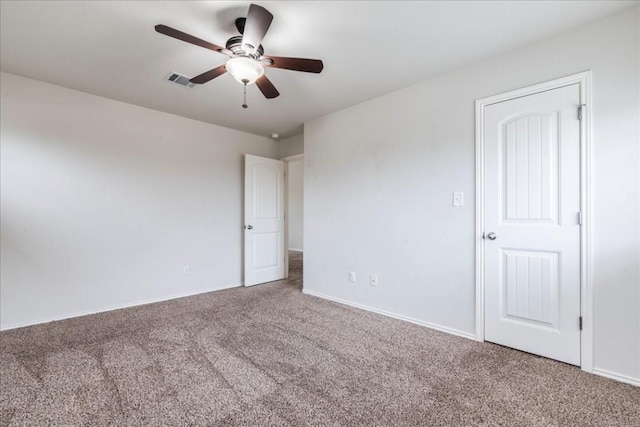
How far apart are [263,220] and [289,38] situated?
112 inches

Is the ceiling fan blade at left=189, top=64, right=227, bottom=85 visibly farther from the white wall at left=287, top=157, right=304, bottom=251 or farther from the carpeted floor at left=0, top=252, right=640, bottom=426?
the white wall at left=287, top=157, right=304, bottom=251

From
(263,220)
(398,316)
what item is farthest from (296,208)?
(398,316)

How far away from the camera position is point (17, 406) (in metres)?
1.62

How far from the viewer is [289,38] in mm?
2166

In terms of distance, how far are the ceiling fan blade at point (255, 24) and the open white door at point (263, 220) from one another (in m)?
2.62

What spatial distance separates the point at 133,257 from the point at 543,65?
14.7ft

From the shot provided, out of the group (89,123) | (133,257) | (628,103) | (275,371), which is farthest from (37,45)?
(628,103)

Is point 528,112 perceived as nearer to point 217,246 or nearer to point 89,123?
point 217,246

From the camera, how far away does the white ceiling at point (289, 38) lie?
1864 millimetres

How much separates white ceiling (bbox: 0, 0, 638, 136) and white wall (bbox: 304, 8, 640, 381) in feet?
0.64

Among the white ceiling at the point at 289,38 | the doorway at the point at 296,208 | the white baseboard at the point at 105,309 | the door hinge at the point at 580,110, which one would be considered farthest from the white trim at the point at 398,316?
the doorway at the point at 296,208

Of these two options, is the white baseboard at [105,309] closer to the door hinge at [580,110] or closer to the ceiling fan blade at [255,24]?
the ceiling fan blade at [255,24]

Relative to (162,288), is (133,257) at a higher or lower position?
higher

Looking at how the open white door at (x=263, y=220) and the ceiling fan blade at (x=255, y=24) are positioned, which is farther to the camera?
the open white door at (x=263, y=220)
